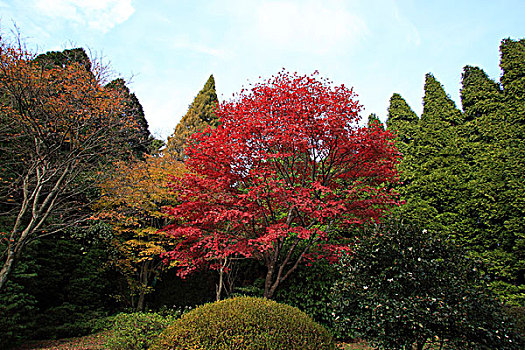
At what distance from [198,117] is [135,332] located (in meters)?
15.7

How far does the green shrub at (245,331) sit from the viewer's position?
280cm

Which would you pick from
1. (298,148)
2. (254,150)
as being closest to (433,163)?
(298,148)

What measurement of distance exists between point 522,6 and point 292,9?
4764 mm

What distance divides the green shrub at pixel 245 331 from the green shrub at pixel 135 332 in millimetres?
1457

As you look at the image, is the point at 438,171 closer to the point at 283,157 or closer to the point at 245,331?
the point at 283,157

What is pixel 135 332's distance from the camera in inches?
168

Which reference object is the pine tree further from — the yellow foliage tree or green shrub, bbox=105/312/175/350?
green shrub, bbox=105/312/175/350

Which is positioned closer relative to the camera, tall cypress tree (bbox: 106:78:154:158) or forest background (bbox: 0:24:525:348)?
forest background (bbox: 0:24:525:348)

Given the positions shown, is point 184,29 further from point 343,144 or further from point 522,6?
point 522,6

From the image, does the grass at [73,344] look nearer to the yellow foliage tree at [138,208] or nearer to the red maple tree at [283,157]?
the yellow foliage tree at [138,208]

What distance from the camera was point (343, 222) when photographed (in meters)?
5.62

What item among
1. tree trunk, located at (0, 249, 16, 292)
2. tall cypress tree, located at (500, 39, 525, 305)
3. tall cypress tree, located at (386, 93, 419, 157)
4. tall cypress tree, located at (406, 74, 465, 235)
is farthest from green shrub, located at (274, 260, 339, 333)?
tall cypress tree, located at (386, 93, 419, 157)

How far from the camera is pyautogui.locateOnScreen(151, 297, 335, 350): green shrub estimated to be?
2.80 m

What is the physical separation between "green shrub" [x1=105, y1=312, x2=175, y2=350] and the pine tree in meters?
13.3
